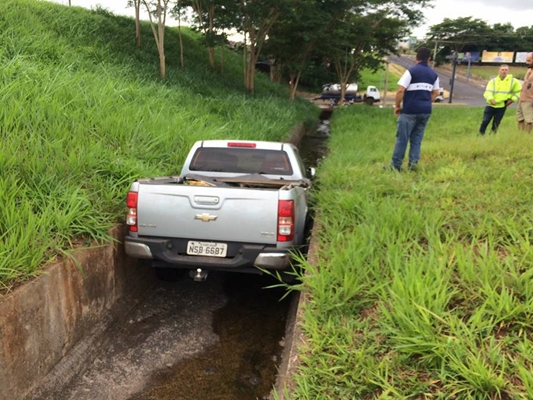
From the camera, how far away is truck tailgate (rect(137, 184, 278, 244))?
3.81 metres

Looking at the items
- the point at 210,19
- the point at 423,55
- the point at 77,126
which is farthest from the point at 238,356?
the point at 210,19

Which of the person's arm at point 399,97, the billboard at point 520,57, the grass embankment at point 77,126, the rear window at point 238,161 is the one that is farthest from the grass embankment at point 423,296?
the billboard at point 520,57

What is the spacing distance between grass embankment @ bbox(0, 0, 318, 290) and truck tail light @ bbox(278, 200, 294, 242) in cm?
173

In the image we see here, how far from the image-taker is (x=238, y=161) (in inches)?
212

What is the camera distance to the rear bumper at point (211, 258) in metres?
3.88

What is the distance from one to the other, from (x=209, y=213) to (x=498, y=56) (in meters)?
83.8

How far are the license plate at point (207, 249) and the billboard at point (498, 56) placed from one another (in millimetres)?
81444

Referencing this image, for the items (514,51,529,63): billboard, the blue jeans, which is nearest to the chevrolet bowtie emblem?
the blue jeans

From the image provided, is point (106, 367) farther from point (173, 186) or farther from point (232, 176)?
point (232, 176)

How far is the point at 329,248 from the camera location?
3.97 metres

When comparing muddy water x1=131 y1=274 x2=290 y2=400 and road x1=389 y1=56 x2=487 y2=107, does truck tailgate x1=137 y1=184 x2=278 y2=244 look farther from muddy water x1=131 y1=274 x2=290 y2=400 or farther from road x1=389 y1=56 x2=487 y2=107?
road x1=389 y1=56 x2=487 y2=107

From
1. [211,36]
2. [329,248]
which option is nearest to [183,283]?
[329,248]

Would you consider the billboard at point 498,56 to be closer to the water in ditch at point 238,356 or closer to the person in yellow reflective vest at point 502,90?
the person in yellow reflective vest at point 502,90

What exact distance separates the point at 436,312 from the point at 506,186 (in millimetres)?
3005
